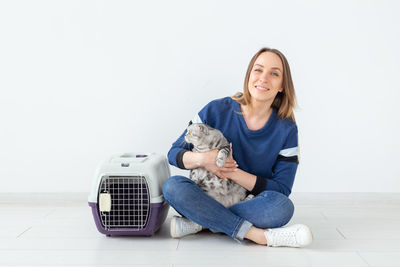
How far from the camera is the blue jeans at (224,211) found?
5.98ft

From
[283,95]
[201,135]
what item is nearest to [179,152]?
[201,135]

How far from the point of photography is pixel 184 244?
184cm

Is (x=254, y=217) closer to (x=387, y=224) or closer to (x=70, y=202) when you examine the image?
(x=387, y=224)

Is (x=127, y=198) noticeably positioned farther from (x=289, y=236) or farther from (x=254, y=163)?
(x=289, y=236)

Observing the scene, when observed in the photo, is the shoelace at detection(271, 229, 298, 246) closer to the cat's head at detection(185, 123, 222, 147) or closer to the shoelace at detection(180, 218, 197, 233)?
the shoelace at detection(180, 218, 197, 233)

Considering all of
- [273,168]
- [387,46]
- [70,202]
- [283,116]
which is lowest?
[70,202]

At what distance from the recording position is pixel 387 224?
7.20 feet

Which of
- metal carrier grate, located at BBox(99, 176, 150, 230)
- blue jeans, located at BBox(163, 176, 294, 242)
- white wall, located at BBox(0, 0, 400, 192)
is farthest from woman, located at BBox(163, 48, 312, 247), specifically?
white wall, located at BBox(0, 0, 400, 192)

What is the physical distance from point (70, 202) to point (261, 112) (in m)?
1.26

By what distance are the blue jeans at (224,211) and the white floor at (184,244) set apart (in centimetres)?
8

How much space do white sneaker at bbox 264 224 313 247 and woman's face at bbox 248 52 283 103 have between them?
0.57 meters

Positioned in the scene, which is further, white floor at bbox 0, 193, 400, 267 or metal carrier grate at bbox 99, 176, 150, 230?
metal carrier grate at bbox 99, 176, 150, 230

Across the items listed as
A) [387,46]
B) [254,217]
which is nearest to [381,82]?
[387,46]

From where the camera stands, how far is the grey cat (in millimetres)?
1881
